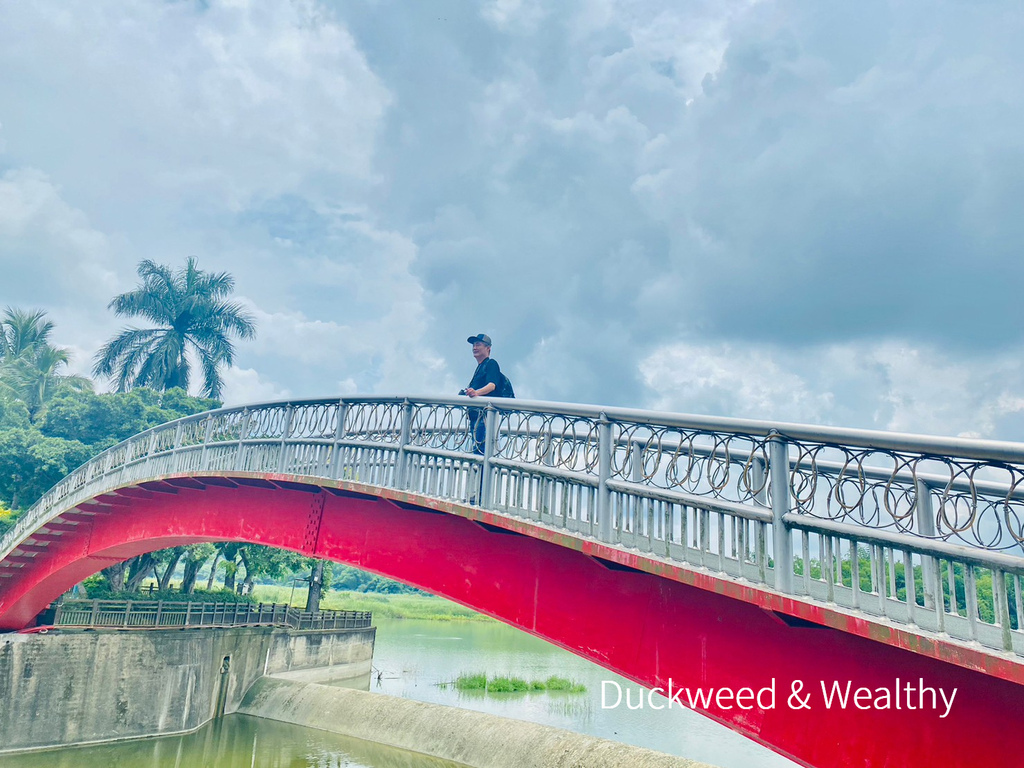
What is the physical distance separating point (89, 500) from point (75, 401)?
17363 millimetres

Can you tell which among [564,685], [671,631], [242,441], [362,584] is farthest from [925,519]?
[362,584]

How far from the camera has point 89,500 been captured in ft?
47.8

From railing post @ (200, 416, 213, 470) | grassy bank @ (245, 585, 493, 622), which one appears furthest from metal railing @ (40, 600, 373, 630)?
grassy bank @ (245, 585, 493, 622)

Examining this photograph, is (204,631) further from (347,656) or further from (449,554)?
(449,554)

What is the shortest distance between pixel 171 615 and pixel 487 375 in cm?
1609

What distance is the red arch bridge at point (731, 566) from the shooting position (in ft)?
11.7

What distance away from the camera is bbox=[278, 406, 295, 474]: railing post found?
963cm

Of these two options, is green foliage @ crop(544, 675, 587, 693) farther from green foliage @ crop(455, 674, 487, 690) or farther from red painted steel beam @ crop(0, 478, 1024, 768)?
red painted steel beam @ crop(0, 478, 1024, 768)

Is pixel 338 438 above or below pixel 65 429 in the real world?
below

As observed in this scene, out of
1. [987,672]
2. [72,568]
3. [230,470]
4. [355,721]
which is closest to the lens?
[987,672]

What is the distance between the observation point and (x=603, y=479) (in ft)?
17.7

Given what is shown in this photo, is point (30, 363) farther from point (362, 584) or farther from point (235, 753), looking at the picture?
point (362, 584)

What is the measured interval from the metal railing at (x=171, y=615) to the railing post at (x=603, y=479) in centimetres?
1705

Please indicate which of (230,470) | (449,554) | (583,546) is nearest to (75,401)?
(230,470)
